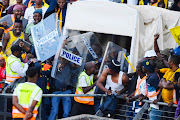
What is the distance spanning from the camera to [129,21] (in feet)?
38.9

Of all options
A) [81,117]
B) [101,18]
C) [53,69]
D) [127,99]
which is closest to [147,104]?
[127,99]

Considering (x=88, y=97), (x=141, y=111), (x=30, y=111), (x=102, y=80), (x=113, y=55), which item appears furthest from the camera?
(x=113, y=55)

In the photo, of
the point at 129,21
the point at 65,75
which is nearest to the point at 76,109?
the point at 65,75

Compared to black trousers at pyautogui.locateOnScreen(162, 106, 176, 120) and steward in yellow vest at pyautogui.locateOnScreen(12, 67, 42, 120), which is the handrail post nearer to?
black trousers at pyautogui.locateOnScreen(162, 106, 176, 120)

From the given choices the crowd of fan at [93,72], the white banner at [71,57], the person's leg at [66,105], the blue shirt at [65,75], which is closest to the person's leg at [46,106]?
the crowd of fan at [93,72]

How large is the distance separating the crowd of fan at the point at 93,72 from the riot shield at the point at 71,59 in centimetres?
2

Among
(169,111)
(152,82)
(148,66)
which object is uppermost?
(148,66)

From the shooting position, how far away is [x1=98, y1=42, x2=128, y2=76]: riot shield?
1117 cm

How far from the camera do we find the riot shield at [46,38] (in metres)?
11.3

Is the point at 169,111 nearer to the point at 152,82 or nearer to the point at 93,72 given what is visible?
the point at 152,82

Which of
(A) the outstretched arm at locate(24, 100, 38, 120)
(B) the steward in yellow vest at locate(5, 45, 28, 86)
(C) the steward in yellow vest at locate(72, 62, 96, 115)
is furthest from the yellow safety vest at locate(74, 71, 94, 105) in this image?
(A) the outstretched arm at locate(24, 100, 38, 120)

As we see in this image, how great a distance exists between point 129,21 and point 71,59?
1888 mm

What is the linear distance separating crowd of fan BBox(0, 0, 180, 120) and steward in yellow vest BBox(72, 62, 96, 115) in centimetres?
2

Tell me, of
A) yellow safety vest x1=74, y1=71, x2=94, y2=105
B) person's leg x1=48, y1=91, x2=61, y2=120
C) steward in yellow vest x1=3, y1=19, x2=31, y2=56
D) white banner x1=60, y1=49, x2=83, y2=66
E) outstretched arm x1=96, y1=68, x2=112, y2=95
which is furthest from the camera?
steward in yellow vest x1=3, y1=19, x2=31, y2=56
